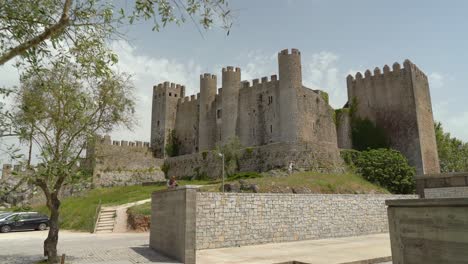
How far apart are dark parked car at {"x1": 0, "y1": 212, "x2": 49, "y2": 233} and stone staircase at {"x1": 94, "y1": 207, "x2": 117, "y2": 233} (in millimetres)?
3913

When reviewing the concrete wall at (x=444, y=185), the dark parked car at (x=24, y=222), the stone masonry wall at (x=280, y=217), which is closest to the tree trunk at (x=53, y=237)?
the stone masonry wall at (x=280, y=217)

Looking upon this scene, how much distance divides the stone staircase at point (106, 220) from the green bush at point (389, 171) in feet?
67.9

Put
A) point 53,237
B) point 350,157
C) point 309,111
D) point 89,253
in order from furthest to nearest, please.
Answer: point 309,111 < point 350,157 < point 89,253 < point 53,237

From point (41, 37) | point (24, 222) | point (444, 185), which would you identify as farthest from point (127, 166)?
point (41, 37)

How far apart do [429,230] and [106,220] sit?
2015 cm

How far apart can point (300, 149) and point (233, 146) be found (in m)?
7.85

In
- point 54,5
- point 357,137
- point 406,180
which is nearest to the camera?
point 54,5

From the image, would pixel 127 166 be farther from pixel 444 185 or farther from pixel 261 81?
pixel 444 185

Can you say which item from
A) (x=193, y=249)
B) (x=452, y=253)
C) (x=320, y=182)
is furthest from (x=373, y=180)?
(x=452, y=253)

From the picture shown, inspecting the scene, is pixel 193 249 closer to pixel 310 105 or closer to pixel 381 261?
pixel 381 261

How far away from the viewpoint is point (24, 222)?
22594 millimetres

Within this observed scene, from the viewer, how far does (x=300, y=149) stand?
30219 mm

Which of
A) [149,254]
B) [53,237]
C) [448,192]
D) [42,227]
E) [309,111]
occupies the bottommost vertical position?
[42,227]

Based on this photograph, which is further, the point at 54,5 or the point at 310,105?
the point at 310,105
